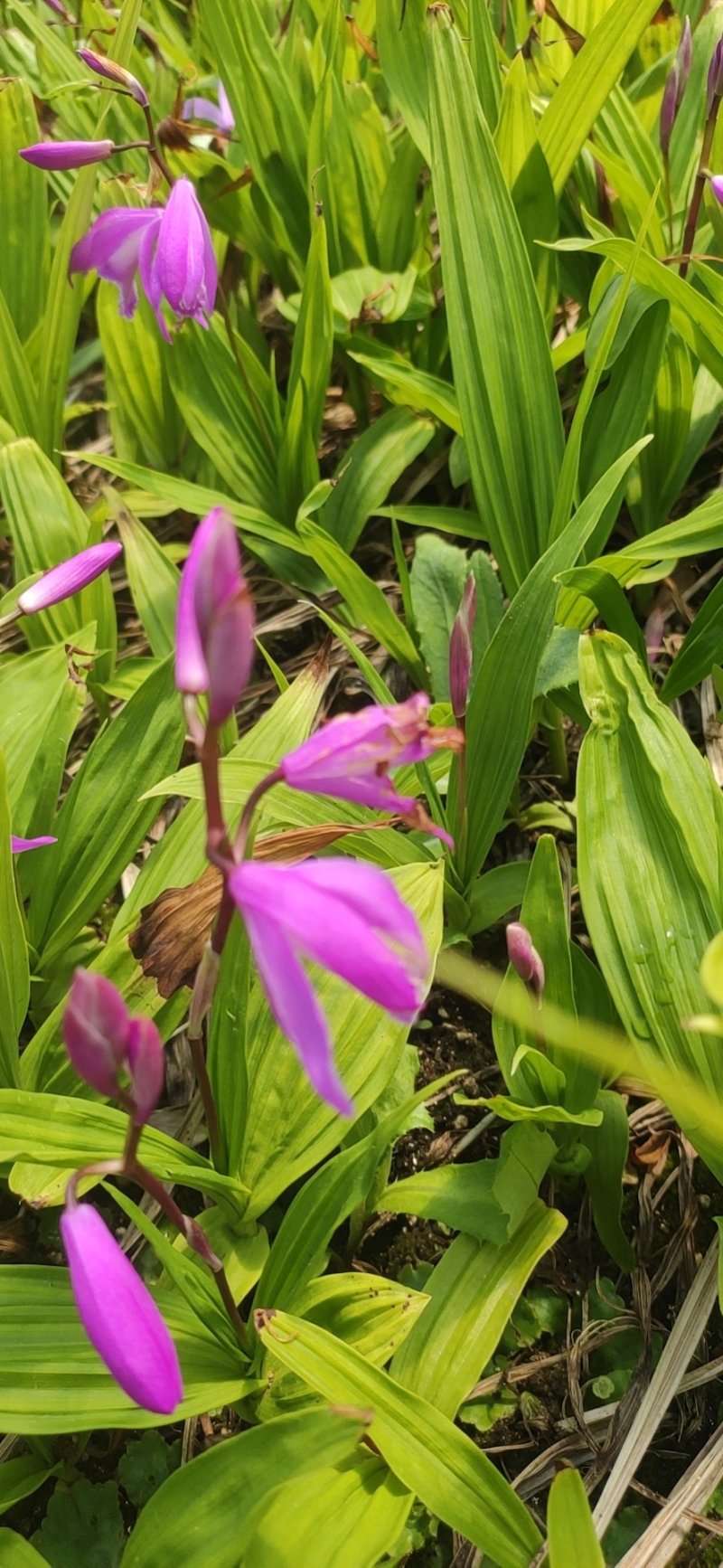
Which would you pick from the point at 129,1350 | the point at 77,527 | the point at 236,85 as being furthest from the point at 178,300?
the point at 129,1350

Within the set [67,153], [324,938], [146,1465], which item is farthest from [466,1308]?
[67,153]

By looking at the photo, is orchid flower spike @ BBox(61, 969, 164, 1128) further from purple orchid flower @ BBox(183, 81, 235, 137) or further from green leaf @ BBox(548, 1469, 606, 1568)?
purple orchid flower @ BBox(183, 81, 235, 137)

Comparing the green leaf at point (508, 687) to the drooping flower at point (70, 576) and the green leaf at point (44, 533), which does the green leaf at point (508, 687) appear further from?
the green leaf at point (44, 533)

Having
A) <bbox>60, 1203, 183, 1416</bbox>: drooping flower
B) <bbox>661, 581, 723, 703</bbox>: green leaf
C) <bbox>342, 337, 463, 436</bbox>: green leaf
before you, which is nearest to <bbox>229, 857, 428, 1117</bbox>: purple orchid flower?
<bbox>60, 1203, 183, 1416</bbox>: drooping flower

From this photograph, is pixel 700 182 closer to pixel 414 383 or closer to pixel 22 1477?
pixel 414 383

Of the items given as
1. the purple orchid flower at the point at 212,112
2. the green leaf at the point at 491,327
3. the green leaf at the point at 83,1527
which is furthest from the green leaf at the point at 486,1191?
the purple orchid flower at the point at 212,112
